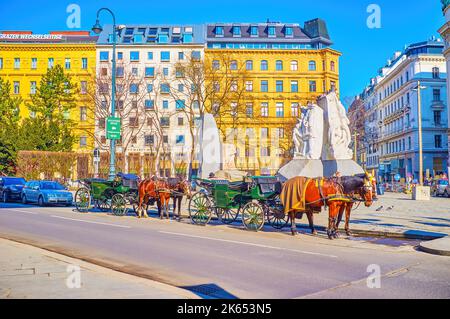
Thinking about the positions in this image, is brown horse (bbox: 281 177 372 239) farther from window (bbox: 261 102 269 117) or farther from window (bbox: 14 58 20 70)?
window (bbox: 14 58 20 70)

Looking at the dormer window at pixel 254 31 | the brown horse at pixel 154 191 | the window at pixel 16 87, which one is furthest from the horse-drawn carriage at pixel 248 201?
the window at pixel 16 87

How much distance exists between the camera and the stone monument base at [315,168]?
21000 millimetres

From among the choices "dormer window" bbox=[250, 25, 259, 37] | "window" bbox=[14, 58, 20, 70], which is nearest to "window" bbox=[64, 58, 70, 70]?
"window" bbox=[14, 58, 20, 70]

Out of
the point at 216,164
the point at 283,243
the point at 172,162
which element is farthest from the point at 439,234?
the point at 172,162

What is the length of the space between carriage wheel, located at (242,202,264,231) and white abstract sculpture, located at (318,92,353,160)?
783 cm

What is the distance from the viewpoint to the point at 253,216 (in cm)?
1516

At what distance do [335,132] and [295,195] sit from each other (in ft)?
30.2

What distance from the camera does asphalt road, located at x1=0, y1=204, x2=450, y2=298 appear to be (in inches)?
282

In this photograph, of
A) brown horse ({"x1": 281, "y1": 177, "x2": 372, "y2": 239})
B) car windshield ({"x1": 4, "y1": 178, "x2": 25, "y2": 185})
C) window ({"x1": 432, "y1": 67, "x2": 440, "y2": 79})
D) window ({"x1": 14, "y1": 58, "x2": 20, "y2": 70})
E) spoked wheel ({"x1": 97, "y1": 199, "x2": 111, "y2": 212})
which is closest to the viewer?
brown horse ({"x1": 281, "y1": 177, "x2": 372, "y2": 239})

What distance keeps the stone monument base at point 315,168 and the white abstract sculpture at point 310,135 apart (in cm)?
49

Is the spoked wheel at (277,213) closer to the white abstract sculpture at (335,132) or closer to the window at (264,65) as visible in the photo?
the white abstract sculpture at (335,132)

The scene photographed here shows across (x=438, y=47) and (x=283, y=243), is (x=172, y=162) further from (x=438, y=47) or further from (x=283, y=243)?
(x=283, y=243)
